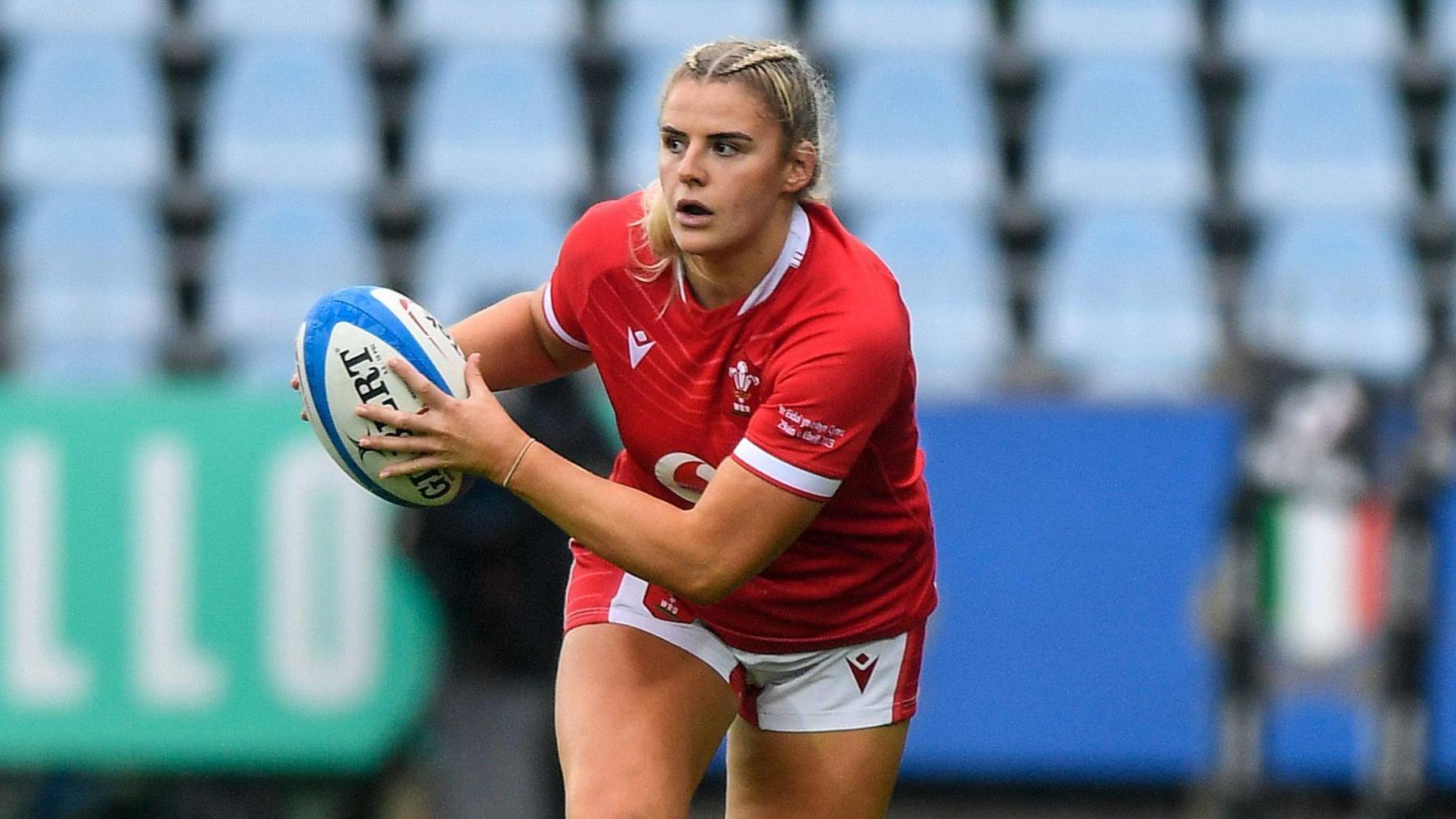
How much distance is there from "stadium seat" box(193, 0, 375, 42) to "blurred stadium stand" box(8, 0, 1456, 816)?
0.01 meters

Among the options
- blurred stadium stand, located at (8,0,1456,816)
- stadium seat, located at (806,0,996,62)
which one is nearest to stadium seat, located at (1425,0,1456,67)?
blurred stadium stand, located at (8,0,1456,816)

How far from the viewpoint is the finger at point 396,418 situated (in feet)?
11.1

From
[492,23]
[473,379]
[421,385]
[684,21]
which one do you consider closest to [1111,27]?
[684,21]

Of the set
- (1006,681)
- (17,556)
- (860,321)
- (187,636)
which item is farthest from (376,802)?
(860,321)

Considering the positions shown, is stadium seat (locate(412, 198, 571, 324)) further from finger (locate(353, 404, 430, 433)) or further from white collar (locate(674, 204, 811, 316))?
finger (locate(353, 404, 430, 433))

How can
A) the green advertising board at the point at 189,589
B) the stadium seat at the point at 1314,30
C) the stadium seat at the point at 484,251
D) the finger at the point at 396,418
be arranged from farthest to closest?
the stadium seat at the point at 1314,30 → the stadium seat at the point at 484,251 → the green advertising board at the point at 189,589 → the finger at the point at 396,418

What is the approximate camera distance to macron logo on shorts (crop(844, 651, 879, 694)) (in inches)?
154

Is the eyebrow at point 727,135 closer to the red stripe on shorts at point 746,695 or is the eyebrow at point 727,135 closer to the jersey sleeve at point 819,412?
the jersey sleeve at point 819,412

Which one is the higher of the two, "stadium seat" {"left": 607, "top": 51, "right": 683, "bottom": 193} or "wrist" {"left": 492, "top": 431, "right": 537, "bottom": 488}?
"wrist" {"left": 492, "top": 431, "right": 537, "bottom": 488}

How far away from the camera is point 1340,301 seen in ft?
26.0

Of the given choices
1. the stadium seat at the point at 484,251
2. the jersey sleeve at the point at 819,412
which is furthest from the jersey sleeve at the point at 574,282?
the stadium seat at the point at 484,251

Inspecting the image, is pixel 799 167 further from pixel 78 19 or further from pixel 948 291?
pixel 78 19

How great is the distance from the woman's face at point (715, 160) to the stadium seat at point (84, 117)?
5.21m

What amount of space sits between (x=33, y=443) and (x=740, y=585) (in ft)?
13.6
